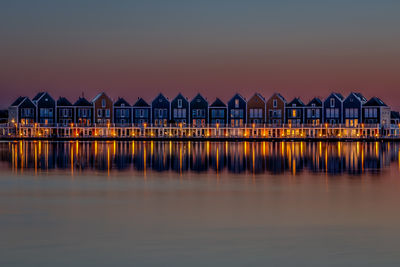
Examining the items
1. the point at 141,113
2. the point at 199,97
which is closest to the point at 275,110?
the point at 199,97

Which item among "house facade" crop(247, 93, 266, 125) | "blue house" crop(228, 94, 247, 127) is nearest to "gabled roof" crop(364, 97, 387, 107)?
"house facade" crop(247, 93, 266, 125)

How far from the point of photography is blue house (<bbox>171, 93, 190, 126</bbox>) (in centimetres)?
11125

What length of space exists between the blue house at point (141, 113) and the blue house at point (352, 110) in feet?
113

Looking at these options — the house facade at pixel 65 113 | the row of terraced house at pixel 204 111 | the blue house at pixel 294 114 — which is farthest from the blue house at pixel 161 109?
the blue house at pixel 294 114

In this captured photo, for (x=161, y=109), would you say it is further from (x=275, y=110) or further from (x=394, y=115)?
(x=394, y=115)

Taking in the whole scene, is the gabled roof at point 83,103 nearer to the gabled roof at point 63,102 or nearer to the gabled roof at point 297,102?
the gabled roof at point 63,102

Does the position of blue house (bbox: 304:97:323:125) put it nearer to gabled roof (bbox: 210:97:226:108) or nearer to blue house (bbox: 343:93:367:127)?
blue house (bbox: 343:93:367:127)

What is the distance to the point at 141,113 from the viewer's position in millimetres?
111875

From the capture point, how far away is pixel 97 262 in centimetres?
1430

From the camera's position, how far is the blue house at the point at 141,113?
367 feet

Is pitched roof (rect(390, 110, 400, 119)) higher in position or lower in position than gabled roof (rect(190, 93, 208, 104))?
lower

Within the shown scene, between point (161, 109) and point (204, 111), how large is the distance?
300 inches

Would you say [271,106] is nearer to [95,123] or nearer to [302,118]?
[302,118]

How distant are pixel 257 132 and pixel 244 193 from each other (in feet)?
283
